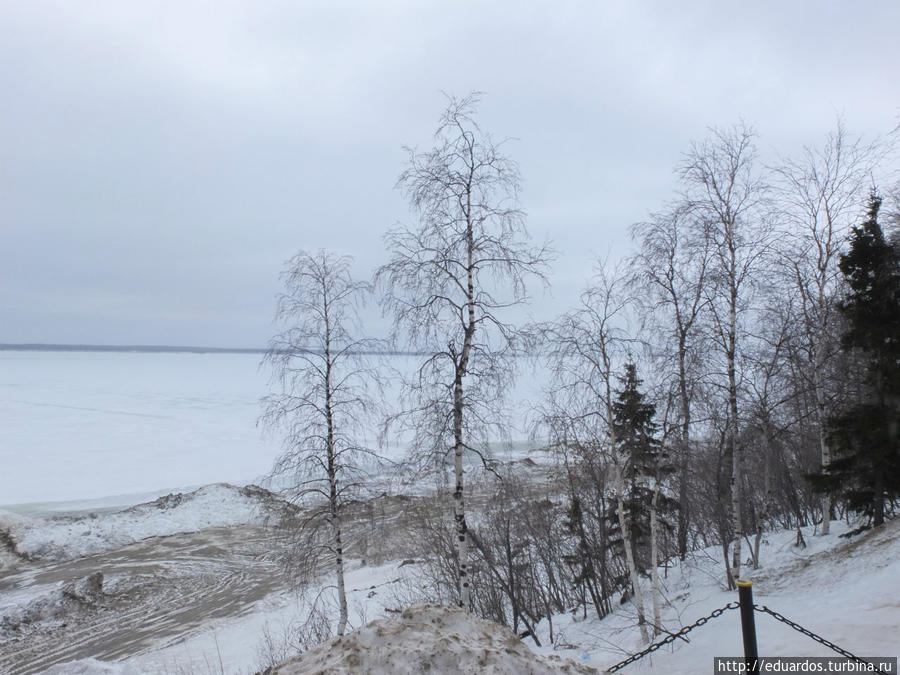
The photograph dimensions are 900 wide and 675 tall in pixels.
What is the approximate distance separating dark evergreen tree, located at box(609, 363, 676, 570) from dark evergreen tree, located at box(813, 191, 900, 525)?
4.01 m

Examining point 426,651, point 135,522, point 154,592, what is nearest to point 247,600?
point 154,592

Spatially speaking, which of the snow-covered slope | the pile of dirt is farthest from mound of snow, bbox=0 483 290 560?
the snow-covered slope

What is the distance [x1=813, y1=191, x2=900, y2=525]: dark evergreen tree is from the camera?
39.2 ft

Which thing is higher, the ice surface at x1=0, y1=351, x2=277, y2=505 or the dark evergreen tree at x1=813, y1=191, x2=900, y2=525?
the dark evergreen tree at x1=813, y1=191, x2=900, y2=525

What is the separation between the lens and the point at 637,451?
539 inches

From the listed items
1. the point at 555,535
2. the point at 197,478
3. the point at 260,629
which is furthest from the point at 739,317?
the point at 197,478

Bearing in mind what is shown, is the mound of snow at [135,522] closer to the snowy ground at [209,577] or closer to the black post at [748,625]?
the snowy ground at [209,577]

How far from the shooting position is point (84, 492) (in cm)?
3272

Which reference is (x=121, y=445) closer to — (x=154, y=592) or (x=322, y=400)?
(x=154, y=592)

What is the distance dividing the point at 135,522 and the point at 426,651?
29590 mm

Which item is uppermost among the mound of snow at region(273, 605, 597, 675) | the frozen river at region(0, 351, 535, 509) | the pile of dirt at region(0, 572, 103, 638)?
the mound of snow at region(273, 605, 597, 675)

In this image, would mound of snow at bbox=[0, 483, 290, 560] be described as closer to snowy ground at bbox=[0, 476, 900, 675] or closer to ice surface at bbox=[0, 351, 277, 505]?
snowy ground at bbox=[0, 476, 900, 675]

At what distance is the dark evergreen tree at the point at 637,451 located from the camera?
1319 cm

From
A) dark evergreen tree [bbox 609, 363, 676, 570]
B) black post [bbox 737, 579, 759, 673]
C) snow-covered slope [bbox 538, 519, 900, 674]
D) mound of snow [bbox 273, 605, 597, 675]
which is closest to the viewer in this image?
mound of snow [bbox 273, 605, 597, 675]
